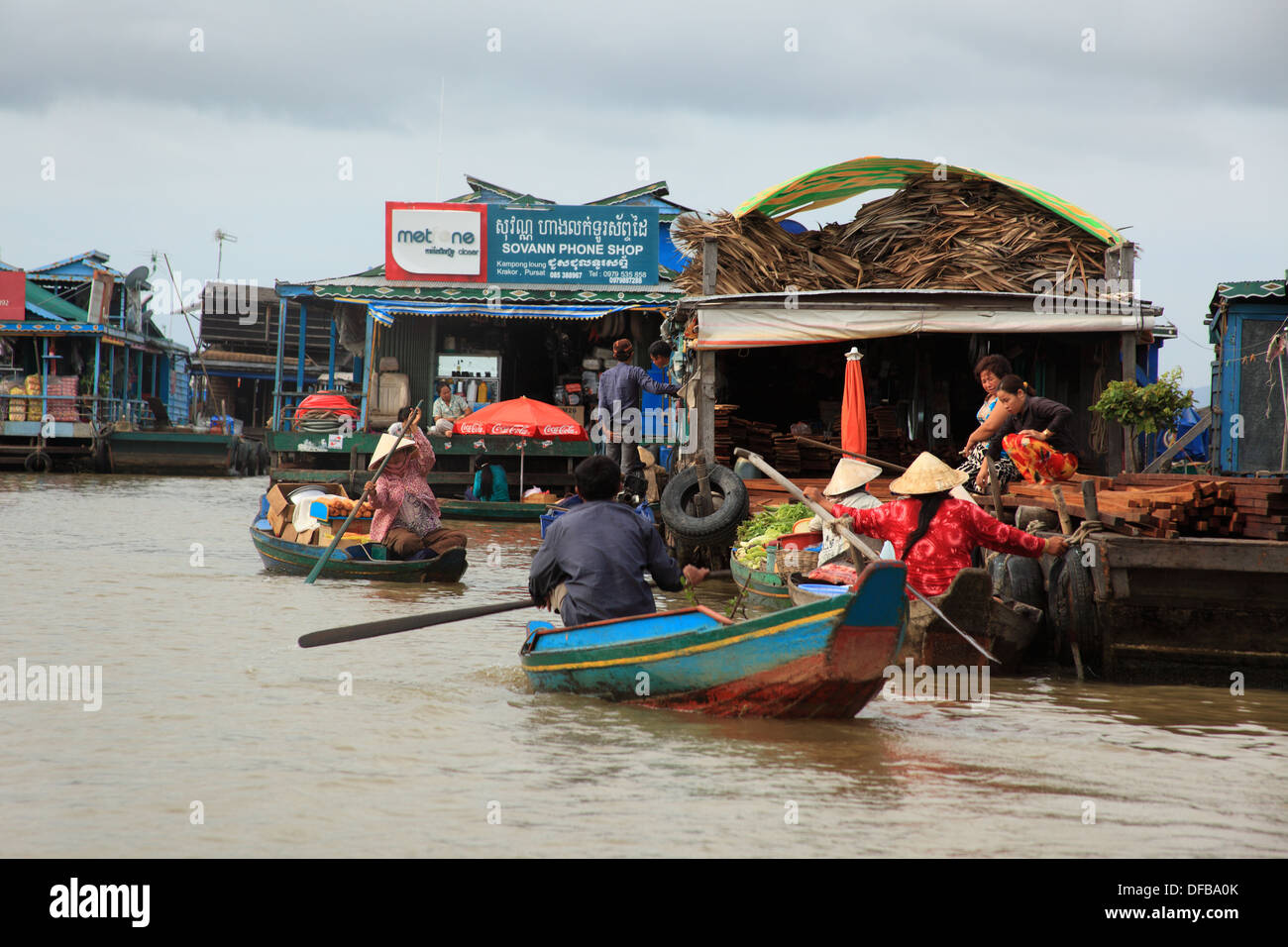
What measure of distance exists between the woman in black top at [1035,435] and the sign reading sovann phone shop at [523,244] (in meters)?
13.7

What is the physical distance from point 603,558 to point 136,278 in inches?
1370

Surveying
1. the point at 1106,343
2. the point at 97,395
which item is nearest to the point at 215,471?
the point at 97,395

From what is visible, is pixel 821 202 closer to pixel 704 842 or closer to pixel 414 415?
pixel 414 415

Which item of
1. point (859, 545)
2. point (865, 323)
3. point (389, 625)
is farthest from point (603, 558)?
point (865, 323)

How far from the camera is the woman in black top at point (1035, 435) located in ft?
30.2

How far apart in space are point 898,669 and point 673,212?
20121 mm

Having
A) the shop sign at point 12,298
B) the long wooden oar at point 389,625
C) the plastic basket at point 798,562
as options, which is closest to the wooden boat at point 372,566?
the plastic basket at point 798,562

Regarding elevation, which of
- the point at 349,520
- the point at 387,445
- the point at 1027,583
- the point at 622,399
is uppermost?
the point at 622,399

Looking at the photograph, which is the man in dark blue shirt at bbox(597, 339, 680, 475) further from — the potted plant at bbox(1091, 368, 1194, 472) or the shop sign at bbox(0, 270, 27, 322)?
the shop sign at bbox(0, 270, 27, 322)

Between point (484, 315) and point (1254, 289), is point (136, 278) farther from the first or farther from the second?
point (1254, 289)

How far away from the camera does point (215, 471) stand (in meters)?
33.8

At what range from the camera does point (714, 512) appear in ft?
41.4

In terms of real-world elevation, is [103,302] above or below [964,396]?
above
